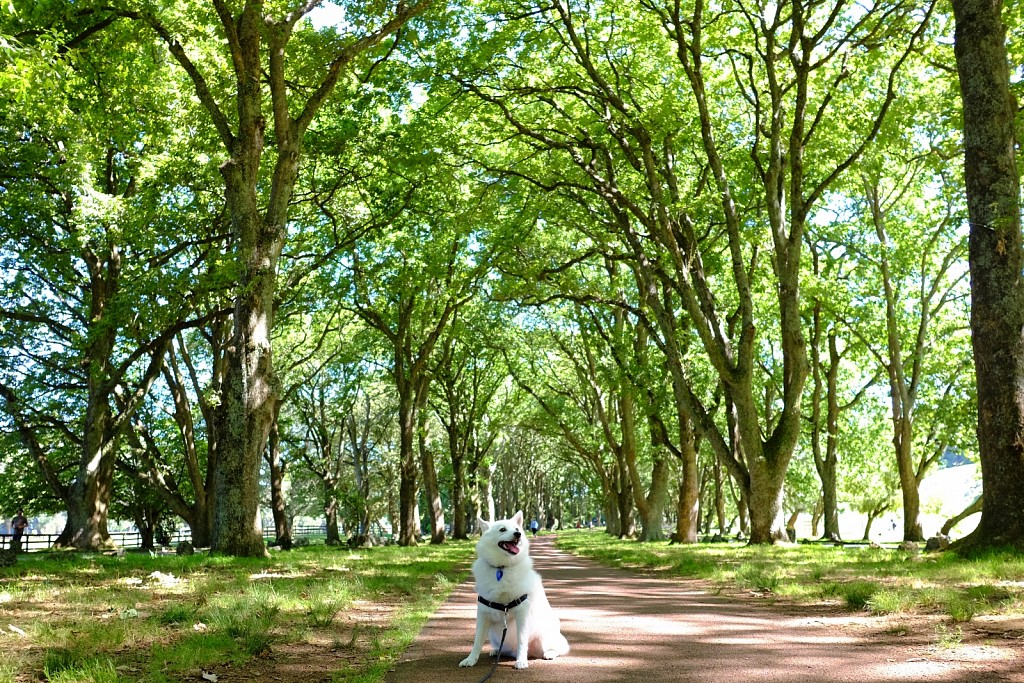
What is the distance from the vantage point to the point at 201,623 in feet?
23.2

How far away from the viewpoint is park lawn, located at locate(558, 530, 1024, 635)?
721 centimetres

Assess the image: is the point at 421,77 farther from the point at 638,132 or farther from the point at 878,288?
the point at 878,288

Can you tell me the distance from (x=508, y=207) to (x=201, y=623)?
1487 cm

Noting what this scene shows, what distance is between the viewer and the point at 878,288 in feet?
92.0

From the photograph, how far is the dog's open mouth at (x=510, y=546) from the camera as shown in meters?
5.38

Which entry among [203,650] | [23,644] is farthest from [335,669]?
[23,644]

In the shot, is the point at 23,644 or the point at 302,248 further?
the point at 302,248

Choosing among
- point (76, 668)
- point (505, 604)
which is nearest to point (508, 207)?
point (505, 604)

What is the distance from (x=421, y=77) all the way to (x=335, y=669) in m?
13.5

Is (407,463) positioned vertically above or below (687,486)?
above

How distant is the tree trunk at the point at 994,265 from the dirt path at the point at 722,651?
10.1 ft

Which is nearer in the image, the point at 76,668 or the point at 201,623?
the point at 76,668

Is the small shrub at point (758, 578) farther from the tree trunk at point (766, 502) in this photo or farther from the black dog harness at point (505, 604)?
the black dog harness at point (505, 604)

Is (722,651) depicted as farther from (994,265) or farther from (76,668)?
(994,265)
